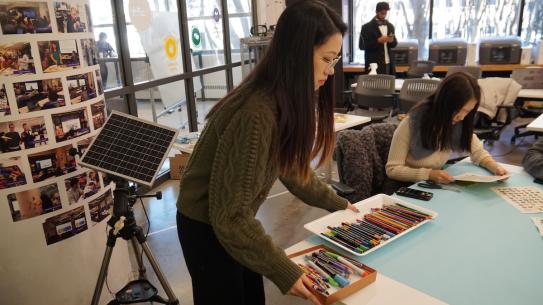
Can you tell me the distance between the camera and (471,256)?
1.24m

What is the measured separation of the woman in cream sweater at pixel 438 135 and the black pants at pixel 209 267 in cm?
111

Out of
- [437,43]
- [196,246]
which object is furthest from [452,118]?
[437,43]

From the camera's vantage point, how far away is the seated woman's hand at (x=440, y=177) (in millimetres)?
1811

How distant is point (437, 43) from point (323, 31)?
19.8 ft

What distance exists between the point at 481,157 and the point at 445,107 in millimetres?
356

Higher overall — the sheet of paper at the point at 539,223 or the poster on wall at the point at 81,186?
the poster on wall at the point at 81,186

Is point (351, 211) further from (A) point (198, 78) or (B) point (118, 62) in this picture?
(A) point (198, 78)

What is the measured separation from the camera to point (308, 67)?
3.00 ft

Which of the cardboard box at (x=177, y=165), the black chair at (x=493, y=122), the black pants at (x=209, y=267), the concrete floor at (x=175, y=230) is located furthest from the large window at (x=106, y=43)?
the black chair at (x=493, y=122)

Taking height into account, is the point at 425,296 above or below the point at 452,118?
below

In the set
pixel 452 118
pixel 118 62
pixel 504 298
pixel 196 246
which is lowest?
pixel 504 298

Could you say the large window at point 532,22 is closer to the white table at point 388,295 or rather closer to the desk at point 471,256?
the desk at point 471,256

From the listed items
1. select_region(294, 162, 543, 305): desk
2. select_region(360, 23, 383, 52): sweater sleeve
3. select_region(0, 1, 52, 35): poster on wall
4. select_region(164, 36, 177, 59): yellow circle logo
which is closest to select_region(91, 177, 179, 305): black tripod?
select_region(0, 1, 52, 35): poster on wall

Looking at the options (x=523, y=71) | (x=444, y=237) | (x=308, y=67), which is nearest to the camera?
(x=308, y=67)
